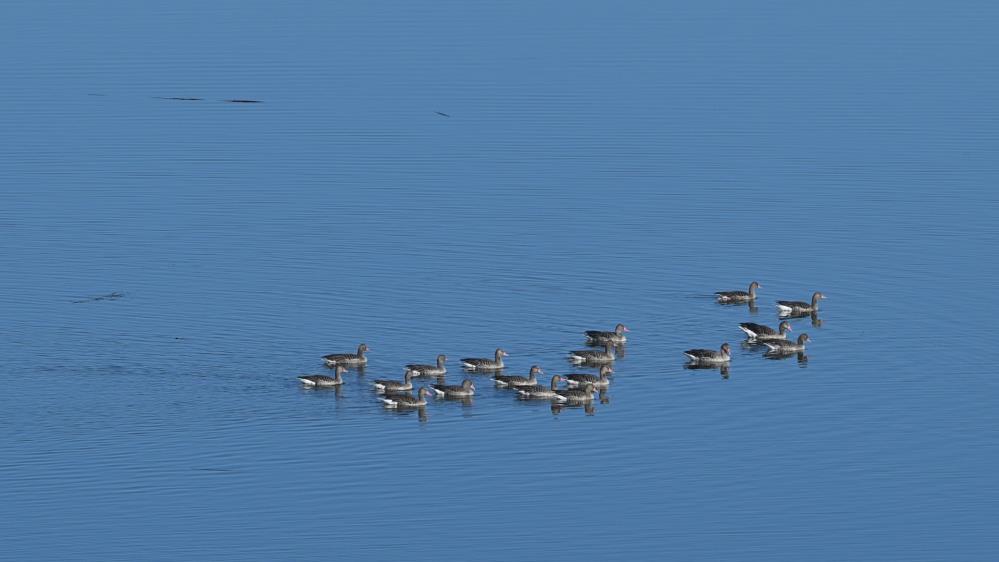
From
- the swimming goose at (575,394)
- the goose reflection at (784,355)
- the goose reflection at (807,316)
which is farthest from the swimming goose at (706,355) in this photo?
the goose reflection at (807,316)

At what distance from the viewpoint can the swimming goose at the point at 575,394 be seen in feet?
133

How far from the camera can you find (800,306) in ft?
155

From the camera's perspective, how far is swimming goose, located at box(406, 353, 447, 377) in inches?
1608

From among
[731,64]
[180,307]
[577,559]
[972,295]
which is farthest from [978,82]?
[577,559]

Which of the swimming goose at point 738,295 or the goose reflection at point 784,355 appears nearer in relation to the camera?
the goose reflection at point 784,355

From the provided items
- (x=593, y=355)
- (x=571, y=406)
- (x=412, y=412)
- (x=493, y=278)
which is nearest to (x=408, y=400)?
(x=412, y=412)

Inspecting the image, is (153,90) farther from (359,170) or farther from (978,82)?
(978,82)

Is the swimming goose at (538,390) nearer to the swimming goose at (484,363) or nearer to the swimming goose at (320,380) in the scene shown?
the swimming goose at (484,363)

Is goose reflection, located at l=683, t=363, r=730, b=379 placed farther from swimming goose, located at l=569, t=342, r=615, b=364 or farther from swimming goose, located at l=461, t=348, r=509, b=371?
swimming goose, located at l=461, t=348, r=509, b=371

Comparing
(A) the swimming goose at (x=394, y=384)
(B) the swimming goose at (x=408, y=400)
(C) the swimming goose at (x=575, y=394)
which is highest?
(A) the swimming goose at (x=394, y=384)

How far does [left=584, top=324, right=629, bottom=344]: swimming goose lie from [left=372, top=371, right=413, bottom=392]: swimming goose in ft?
14.6

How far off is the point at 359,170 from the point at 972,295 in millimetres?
19283

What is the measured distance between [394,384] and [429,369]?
917mm

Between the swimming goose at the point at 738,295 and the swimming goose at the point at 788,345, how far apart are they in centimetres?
228
